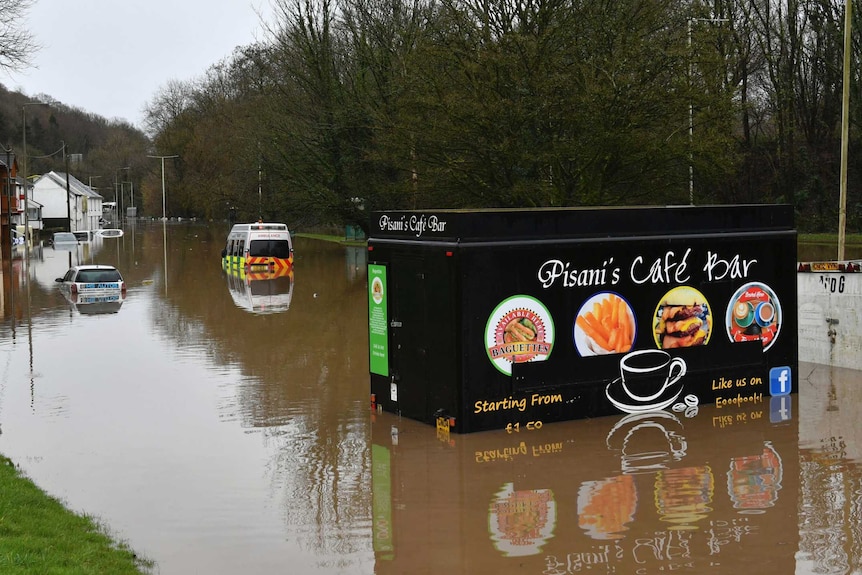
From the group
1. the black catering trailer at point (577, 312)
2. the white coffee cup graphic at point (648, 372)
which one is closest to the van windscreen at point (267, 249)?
the black catering trailer at point (577, 312)

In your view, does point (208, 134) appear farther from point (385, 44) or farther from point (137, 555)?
point (137, 555)

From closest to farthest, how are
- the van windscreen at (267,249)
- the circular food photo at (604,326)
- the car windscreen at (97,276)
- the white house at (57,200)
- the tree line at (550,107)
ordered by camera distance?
the circular food photo at (604,326) → the tree line at (550,107) → the car windscreen at (97,276) → the van windscreen at (267,249) → the white house at (57,200)

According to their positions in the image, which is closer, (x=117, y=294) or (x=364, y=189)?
(x=117, y=294)

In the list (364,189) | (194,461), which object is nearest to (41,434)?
(194,461)

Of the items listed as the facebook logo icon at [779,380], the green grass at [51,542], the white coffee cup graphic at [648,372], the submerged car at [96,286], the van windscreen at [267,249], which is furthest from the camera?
the van windscreen at [267,249]

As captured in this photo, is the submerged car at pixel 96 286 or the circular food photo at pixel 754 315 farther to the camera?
the submerged car at pixel 96 286

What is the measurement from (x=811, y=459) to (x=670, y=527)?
137 inches

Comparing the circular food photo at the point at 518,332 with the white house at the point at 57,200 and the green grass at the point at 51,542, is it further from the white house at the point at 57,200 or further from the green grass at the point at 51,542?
the white house at the point at 57,200

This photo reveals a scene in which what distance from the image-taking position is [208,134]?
387ft

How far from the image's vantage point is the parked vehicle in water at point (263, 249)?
45219 millimetres

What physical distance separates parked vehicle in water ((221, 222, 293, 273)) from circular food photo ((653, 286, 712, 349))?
32008mm

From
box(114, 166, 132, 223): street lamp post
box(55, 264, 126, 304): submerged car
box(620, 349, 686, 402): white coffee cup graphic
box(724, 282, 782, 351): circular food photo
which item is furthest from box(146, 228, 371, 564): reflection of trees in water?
box(114, 166, 132, 223): street lamp post

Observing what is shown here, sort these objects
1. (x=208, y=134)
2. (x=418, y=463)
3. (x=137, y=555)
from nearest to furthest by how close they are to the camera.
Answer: (x=137, y=555), (x=418, y=463), (x=208, y=134)

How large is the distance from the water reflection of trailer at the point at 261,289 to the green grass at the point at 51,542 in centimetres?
2027
